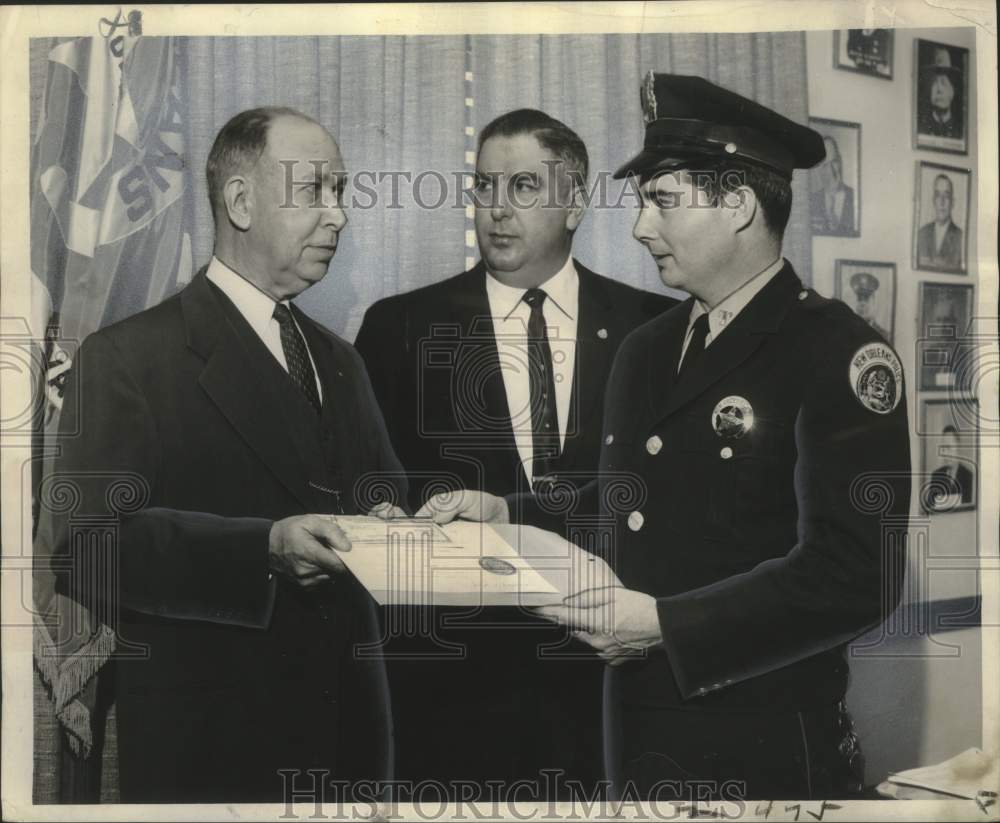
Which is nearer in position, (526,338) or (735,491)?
(735,491)

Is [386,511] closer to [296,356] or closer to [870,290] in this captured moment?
[296,356]

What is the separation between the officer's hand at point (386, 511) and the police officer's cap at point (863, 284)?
1.26 meters

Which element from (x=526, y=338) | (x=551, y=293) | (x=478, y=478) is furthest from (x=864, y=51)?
(x=478, y=478)

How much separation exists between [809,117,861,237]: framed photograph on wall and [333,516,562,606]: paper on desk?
3.68 feet

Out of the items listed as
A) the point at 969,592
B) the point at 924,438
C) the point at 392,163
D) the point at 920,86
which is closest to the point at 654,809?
the point at 969,592

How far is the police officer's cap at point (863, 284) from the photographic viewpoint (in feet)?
8.89

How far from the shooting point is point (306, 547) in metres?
2.62

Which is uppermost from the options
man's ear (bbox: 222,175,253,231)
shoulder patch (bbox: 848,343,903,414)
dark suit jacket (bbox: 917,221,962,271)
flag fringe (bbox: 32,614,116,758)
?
man's ear (bbox: 222,175,253,231)

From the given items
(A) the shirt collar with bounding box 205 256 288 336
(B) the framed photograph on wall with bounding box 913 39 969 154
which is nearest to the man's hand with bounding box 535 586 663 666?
(A) the shirt collar with bounding box 205 256 288 336

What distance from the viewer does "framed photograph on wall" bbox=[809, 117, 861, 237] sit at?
2.71 m

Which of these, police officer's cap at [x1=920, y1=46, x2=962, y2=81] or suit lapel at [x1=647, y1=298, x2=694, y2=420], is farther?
police officer's cap at [x1=920, y1=46, x2=962, y2=81]

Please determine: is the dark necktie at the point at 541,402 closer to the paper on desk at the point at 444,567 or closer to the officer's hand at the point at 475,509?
the officer's hand at the point at 475,509

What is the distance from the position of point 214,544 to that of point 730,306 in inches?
54.4

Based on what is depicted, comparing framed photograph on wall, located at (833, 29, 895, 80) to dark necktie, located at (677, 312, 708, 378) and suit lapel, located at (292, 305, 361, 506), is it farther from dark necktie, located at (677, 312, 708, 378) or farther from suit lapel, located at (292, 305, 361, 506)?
suit lapel, located at (292, 305, 361, 506)
